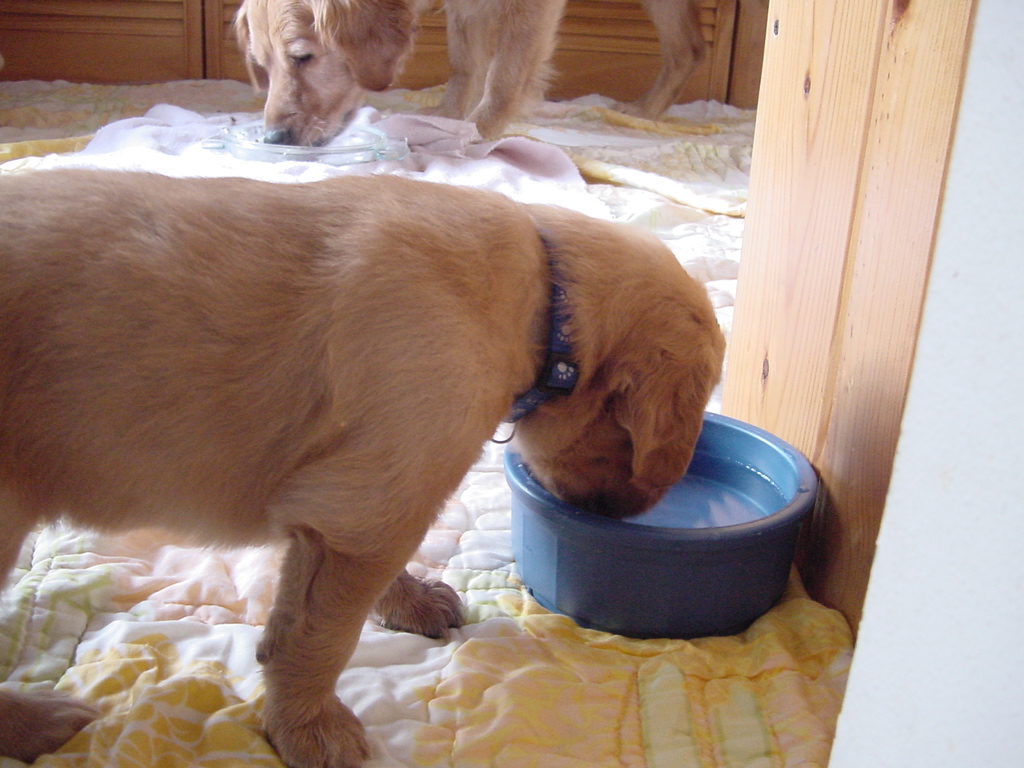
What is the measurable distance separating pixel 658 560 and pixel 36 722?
3.01ft

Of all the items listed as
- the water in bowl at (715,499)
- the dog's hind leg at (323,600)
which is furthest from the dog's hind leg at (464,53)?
the dog's hind leg at (323,600)

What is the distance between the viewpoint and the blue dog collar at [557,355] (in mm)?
1345

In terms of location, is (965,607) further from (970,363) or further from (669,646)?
(669,646)

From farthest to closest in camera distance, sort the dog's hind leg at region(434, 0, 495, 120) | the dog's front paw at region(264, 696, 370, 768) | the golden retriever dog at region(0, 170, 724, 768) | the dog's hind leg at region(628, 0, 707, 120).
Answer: the dog's hind leg at region(628, 0, 707, 120) → the dog's hind leg at region(434, 0, 495, 120) → the dog's front paw at region(264, 696, 370, 768) → the golden retriever dog at region(0, 170, 724, 768)

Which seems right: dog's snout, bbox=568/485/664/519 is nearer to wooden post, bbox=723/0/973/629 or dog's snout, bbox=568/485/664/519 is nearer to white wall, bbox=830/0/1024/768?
wooden post, bbox=723/0/973/629

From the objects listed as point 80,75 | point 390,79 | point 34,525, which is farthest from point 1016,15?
point 80,75

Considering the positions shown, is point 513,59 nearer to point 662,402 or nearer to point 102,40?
point 102,40

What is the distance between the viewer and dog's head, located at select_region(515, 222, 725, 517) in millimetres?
1374

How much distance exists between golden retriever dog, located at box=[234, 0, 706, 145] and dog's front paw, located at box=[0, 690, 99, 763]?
10.0 ft

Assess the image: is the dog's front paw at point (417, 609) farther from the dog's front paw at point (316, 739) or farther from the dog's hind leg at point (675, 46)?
the dog's hind leg at point (675, 46)

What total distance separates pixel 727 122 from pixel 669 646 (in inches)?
186

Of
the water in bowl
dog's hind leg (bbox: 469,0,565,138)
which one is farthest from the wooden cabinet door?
the water in bowl

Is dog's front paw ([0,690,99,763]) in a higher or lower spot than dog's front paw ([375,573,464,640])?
higher

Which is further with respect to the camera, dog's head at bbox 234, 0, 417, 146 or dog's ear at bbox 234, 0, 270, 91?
dog's ear at bbox 234, 0, 270, 91
